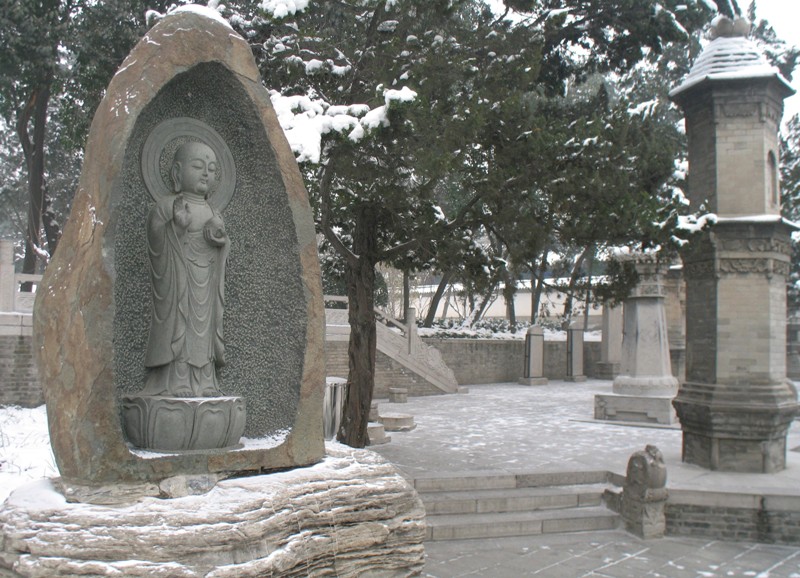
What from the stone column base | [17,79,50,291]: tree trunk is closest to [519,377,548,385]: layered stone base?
the stone column base

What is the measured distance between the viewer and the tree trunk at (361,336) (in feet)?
32.2

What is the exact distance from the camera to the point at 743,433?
9.30 m

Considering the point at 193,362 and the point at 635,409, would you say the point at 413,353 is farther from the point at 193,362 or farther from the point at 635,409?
the point at 193,362

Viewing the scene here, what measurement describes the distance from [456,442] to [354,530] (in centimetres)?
793

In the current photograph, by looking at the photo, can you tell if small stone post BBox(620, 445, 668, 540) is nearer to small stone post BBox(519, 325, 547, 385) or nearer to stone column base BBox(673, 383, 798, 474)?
stone column base BBox(673, 383, 798, 474)

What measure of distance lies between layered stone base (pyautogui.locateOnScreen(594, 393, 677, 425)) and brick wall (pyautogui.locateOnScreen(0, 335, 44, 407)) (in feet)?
36.9

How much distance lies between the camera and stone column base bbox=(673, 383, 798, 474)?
30.3 feet

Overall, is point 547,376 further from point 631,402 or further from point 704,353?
point 704,353

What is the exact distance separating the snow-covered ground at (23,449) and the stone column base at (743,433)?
8.05 m

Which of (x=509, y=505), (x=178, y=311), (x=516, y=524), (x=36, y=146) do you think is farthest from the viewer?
(x=36, y=146)

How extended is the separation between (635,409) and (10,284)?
12.6m

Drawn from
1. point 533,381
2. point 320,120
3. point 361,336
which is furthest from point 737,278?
point 533,381

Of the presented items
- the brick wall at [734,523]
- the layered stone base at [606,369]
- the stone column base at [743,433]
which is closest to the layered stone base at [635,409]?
the stone column base at [743,433]

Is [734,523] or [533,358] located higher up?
[533,358]
